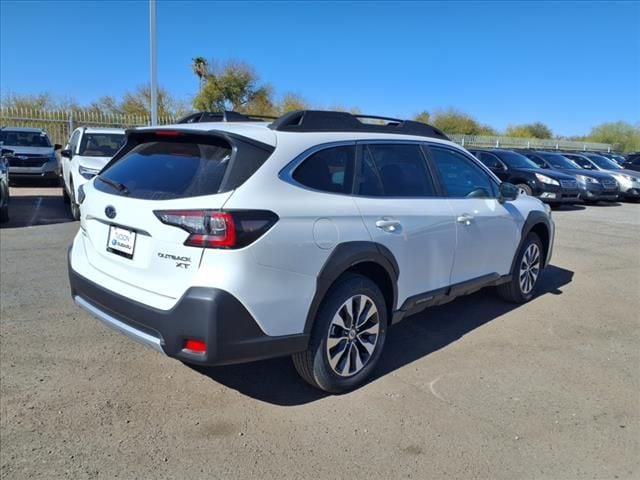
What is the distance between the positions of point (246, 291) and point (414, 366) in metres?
1.77

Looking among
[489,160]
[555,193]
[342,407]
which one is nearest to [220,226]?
[342,407]

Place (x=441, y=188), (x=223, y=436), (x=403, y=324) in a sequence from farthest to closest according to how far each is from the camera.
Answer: (x=403, y=324) < (x=441, y=188) < (x=223, y=436)

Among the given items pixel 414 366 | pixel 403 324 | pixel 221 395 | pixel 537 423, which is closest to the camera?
pixel 537 423

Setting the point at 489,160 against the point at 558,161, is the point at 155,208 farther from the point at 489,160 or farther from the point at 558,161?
the point at 558,161

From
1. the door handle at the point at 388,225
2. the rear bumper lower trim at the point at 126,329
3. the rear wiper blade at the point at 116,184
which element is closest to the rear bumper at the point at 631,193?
the door handle at the point at 388,225

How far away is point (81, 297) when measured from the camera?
3.43 m

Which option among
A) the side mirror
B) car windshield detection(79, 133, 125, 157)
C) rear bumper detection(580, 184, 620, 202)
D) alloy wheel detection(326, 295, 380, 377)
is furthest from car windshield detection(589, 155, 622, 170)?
alloy wheel detection(326, 295, 380, 377)

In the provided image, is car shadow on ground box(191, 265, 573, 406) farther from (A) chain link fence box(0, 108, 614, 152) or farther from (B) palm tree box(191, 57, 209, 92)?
(B) palm tree box(191, 57, 209, 92)

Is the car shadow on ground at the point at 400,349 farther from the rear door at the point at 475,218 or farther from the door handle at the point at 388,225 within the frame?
the door handle at the point at 388,225

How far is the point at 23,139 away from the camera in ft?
47.7

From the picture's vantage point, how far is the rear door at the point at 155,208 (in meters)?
2.71

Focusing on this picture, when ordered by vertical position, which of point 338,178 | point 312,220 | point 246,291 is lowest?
point 246,291

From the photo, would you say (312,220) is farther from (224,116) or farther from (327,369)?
(224,116)

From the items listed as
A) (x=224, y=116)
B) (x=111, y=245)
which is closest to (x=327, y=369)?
(x=111, y=245)
